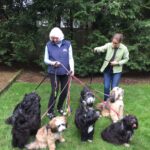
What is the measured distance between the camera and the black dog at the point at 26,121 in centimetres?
659

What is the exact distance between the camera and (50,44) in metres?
7.86

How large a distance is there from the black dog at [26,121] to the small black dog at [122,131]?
134cm

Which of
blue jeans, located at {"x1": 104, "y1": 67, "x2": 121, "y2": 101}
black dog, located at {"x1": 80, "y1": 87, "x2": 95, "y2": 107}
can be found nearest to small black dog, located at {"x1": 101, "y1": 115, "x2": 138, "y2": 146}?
black dog, located at {"x1": 80, "y1": 87, "x2": 95, "y2": 107}

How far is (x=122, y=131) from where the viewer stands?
22.3ft

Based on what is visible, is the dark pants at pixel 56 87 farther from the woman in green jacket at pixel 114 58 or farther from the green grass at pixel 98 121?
the woman in green jacket at pixel 114 58

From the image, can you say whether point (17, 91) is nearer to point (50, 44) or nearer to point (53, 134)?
point (50, 44)

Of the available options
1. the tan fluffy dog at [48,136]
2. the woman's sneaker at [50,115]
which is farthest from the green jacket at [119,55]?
the tan fluffy dog at [48,136]

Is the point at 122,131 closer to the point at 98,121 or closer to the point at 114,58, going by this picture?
the point at 98,121

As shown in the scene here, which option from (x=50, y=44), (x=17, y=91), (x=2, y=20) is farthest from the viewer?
(x=2, y=20)

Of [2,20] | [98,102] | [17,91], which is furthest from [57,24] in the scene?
[98,102]

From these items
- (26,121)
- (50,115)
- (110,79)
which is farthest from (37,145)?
(110,79)

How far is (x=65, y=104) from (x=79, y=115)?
2.08m

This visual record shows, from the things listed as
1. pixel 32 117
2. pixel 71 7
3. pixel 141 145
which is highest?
pixel 71 7

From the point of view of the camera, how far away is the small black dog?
261 inches
